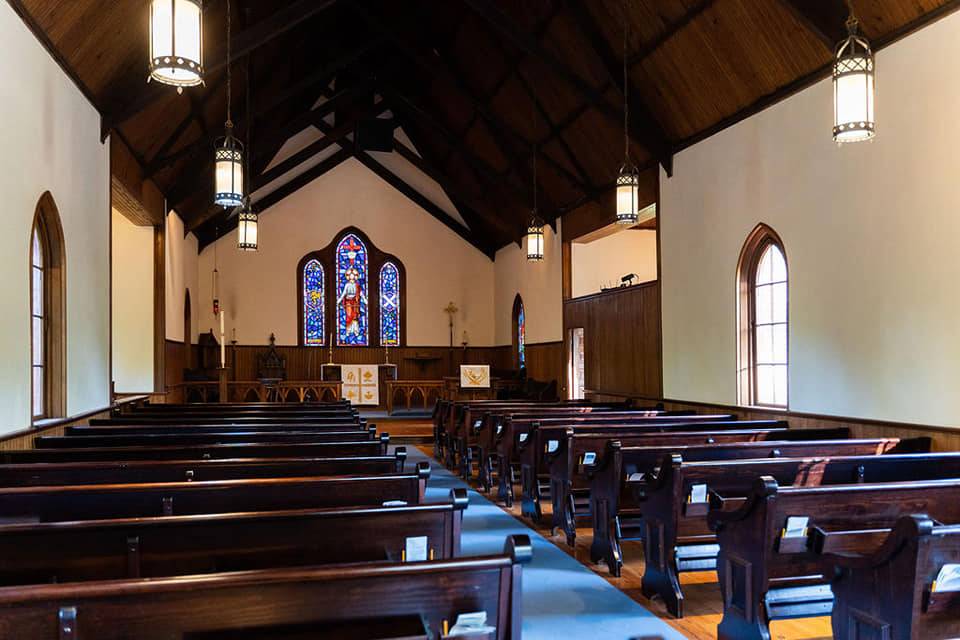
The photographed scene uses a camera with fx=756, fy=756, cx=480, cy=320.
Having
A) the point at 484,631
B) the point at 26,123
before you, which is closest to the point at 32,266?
→ the point at 26,123

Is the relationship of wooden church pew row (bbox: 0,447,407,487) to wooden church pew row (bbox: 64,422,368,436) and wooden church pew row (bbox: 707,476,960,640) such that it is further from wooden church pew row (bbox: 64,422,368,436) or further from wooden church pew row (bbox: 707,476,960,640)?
wooden church pew row (bbox: 64,422,368,436)

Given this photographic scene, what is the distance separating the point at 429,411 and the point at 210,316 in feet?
16.9

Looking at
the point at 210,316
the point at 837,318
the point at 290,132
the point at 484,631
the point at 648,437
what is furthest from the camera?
the point at 210,316

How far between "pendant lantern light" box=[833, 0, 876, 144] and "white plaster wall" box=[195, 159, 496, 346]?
12690mm

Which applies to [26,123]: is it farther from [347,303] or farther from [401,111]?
[347,303]

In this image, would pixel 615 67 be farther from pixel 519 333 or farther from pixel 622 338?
pixel 519 333

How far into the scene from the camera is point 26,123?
525 centimetres

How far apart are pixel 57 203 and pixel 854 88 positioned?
5669 millimetres

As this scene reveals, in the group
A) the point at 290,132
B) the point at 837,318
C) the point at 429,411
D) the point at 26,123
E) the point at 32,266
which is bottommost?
the point at 429,411

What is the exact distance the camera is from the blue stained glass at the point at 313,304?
15.9m

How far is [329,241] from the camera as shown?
1598 cm

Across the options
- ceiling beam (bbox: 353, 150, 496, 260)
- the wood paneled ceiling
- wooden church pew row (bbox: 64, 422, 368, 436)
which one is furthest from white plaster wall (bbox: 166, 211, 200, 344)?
wooden church pew row (bbox: 64, 422, 368, 436)

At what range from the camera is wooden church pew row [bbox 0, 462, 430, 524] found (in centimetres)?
282

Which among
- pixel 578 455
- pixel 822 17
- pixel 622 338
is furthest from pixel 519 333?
pixel 578 455
